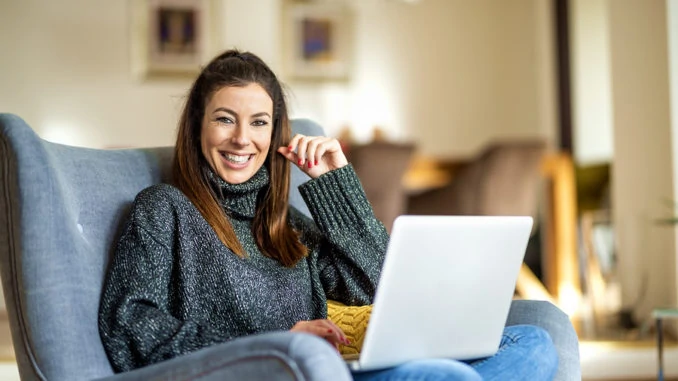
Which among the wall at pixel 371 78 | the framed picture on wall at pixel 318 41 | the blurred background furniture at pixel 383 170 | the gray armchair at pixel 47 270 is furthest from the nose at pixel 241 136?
the framed picture on wall at pixel 318 41

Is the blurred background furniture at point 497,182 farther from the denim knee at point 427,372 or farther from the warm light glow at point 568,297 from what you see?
the denim knee at point 427,372

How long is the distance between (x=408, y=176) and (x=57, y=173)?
8.90 ft

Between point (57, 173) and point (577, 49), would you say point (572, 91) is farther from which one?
point (57, 173)

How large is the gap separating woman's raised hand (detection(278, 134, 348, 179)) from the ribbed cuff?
0.03 metres

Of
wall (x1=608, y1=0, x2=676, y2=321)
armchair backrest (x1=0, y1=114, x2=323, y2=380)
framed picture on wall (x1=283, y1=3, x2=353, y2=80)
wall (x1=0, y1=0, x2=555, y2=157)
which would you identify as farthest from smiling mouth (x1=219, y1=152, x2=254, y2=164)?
framed picture on wall (x1=283, y1=3, x2=353, y2=80)

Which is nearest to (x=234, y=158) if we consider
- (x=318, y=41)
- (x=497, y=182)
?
(x=497, y=182)

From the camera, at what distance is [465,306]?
1273 millimetres

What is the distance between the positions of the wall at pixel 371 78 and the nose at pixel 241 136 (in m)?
3.47

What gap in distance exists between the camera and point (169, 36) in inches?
207

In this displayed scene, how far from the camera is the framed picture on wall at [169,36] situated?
17.1ft

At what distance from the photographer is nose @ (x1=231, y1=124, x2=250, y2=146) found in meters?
1.65

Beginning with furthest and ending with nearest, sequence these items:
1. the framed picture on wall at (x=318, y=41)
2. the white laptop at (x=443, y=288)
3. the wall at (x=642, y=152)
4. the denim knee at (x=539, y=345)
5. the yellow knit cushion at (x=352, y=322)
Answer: the framed picture on wall at (x=318, y=41), the wall at (x=642, y=152), the yellow knit cushion at (x=352, y=322), the denim knee at (x=539, y=345), the white laptop at (x=443, y=288)

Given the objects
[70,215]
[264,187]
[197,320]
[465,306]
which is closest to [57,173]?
[70,215]

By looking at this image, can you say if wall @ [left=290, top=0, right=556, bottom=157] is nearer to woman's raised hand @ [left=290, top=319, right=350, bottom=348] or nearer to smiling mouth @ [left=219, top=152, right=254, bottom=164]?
smiling mouth @ [left=219, top=152, right=254, bottom=164]
